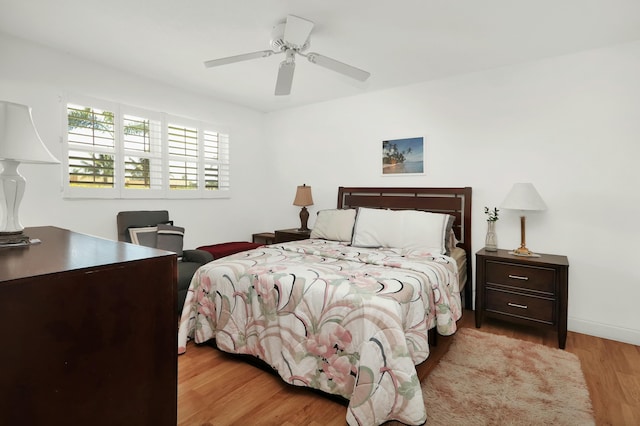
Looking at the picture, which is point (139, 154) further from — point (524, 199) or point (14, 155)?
point (524, 199)

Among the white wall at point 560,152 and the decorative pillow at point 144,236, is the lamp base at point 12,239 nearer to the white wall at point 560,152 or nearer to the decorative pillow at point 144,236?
the decorative pillow at point 144,236

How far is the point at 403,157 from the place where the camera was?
3775 mm

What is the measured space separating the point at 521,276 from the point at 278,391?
83.5 inches

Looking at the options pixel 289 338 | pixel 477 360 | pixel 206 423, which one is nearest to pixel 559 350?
pixel 477 360

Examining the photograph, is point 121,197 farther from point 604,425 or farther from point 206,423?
point 604,425

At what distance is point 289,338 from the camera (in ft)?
6.60

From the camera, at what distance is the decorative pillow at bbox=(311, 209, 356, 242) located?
3590 millimetres

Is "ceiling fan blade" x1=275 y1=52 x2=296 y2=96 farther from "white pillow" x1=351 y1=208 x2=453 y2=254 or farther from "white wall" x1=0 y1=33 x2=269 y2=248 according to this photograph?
"white wall" x1=0 y1=33 x2=269 y2=248

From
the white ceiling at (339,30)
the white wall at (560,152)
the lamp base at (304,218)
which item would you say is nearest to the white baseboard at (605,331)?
the white wall at (560,152)

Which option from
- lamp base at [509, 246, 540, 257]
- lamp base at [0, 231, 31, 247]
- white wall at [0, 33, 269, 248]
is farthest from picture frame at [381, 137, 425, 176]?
lamp base at [0, 231, 31, 247]

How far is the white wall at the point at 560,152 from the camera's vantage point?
269 cm

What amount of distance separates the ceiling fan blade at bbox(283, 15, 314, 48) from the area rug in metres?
2.45

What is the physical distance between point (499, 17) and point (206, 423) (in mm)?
3047

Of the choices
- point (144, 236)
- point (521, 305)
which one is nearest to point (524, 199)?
point (521, 305)
